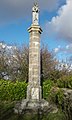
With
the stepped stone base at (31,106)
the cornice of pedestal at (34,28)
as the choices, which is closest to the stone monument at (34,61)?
the cornice of pedestal at (34,28)

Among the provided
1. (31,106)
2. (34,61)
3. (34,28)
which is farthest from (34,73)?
(34,28)

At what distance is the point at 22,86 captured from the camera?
22094mm

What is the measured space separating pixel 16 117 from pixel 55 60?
19.1m

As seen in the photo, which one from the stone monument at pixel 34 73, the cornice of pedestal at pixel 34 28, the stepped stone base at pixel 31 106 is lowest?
the stepped stone base at pixel 31 106

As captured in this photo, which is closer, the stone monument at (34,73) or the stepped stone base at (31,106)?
the stepped stone base at (31,106)

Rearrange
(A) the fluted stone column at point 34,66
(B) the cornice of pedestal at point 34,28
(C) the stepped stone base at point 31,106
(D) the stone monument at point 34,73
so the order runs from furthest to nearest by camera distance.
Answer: (B) the cornice of pedestal at point 34,28, (A) the fluted stone column at point 34,66, (D) the stone monument at point 34,73, (C) the stepped stone base at point 31,106

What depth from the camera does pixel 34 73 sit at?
1844cm

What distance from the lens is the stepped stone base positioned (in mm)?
16930

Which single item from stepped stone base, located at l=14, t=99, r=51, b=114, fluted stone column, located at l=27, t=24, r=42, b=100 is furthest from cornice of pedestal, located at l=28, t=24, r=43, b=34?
stepped stone base, located at l=14, t=99, r=51, b=114

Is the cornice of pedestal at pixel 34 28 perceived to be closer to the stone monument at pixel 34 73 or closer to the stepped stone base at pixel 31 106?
the stone monument at pixel 34 73

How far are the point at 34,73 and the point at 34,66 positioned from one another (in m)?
0.49

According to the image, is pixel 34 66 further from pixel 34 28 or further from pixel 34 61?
pixel 34 28

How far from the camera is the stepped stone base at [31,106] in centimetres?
1693

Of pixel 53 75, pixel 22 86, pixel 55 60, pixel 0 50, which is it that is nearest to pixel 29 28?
pixel 22 86
